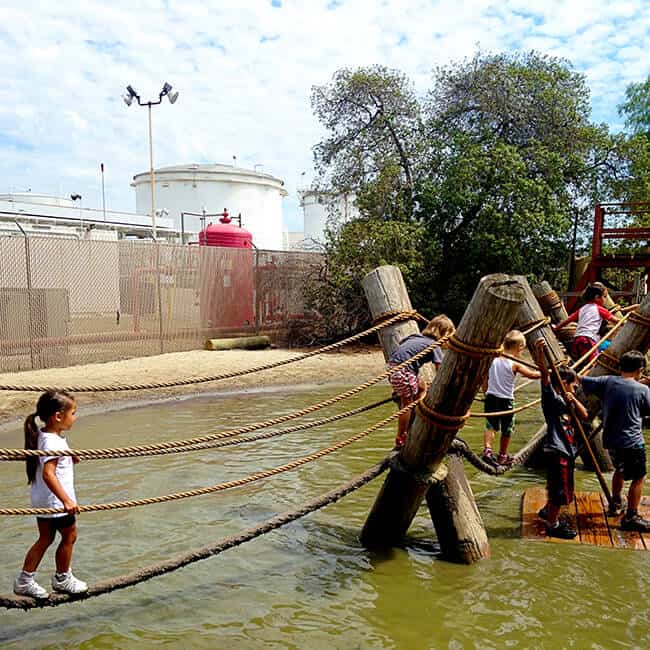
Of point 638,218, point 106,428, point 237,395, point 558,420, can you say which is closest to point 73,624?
point 558,420

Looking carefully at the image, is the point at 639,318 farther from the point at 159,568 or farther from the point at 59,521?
the point at 59,521

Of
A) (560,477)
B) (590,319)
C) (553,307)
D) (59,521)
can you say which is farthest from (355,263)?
(59,521)

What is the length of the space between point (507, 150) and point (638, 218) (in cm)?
399

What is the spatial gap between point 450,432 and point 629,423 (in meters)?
1.80

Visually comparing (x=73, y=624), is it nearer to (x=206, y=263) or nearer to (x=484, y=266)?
(x=206, y=263)

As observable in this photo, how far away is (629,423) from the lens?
5184 millimetres

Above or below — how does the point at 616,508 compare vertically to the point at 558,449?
below

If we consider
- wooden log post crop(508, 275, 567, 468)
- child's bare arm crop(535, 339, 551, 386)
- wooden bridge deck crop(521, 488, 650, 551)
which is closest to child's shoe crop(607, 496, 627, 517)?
wooden bridge deck crop(521, 488, 650, 551)

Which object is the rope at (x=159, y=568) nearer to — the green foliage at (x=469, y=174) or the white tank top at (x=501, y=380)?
the white tank top at (x=501, y=380)

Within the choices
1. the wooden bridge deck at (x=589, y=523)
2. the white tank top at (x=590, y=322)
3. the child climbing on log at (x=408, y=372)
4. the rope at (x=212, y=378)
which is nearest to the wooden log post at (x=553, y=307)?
the white tank top at (x=590, y=322)

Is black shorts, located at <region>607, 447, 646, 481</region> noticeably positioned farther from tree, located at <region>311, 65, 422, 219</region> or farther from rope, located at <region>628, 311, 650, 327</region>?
tree, located at <region>311, 65, 422, 219</region>

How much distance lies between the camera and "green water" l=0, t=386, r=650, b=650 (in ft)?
13.3

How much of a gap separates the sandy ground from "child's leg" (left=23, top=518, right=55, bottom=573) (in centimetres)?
715

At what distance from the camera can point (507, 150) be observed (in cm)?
1764
